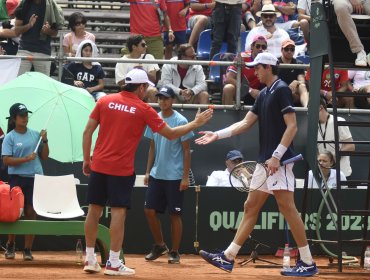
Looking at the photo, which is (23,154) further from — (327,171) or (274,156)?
(327,171)

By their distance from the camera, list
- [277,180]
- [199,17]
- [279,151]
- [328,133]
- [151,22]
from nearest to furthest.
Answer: [279,151] < [277,180] < [328,133] < [151,22] < [199,17]

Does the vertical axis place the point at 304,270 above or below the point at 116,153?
below

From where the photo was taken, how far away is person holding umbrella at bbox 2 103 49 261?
13.9 m

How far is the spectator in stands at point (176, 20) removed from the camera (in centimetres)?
1942

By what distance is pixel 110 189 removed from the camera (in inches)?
462

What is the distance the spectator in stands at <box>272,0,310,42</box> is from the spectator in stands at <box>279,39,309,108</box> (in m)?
2.18

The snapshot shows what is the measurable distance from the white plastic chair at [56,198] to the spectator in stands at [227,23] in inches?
198

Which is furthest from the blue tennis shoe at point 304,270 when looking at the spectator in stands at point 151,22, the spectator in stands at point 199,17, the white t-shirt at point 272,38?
the spectator in stands at point 199,17

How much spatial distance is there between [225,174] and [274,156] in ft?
13.4

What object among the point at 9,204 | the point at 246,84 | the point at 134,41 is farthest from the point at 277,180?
the point at 134,41

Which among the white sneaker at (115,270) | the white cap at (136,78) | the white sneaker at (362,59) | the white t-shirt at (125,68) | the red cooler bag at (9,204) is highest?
the white t-shirt at (125,68)

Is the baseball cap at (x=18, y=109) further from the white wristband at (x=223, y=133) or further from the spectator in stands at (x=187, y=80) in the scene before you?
the spectator in stands at (x=187, y=80)

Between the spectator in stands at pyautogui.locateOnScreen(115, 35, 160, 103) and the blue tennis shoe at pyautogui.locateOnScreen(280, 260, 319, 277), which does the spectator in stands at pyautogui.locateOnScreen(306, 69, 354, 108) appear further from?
the blue tennis shoe at pyautogui.locateOnScreen(280, 260, 319, 277)

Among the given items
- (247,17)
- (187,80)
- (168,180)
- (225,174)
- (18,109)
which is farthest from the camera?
(247,17)
